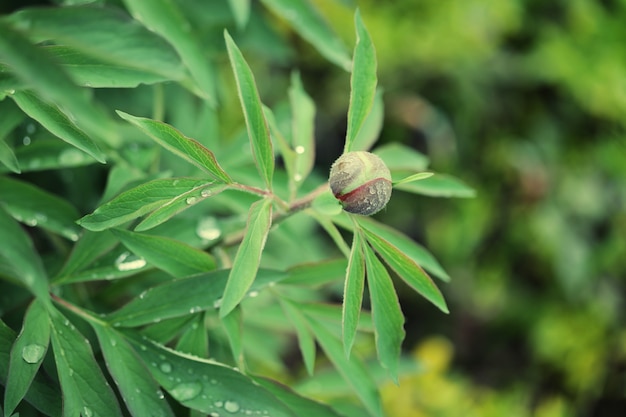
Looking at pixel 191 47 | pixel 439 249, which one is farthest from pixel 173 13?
pixel 439 249

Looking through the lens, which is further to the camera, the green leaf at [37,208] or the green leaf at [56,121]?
the green leaf at [37,208]

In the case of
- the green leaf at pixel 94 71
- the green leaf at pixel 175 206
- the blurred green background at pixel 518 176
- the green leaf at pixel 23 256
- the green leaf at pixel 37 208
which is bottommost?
the blurred green background at pixel 518 176

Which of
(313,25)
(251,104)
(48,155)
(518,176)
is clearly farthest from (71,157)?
(518,176)

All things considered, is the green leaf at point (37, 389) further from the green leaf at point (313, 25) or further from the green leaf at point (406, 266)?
the green leaf at point (313, 25)

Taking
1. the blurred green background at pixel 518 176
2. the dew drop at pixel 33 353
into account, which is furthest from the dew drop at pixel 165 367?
the blurred green background at pixel 518 176

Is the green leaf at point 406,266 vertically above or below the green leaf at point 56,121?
below

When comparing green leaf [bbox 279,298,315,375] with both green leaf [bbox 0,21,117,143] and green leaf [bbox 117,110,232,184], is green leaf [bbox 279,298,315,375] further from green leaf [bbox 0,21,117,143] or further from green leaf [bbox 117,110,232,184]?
green leaf [bbox 0,21,117,143]

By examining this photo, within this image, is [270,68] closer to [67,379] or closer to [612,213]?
[612,213]
